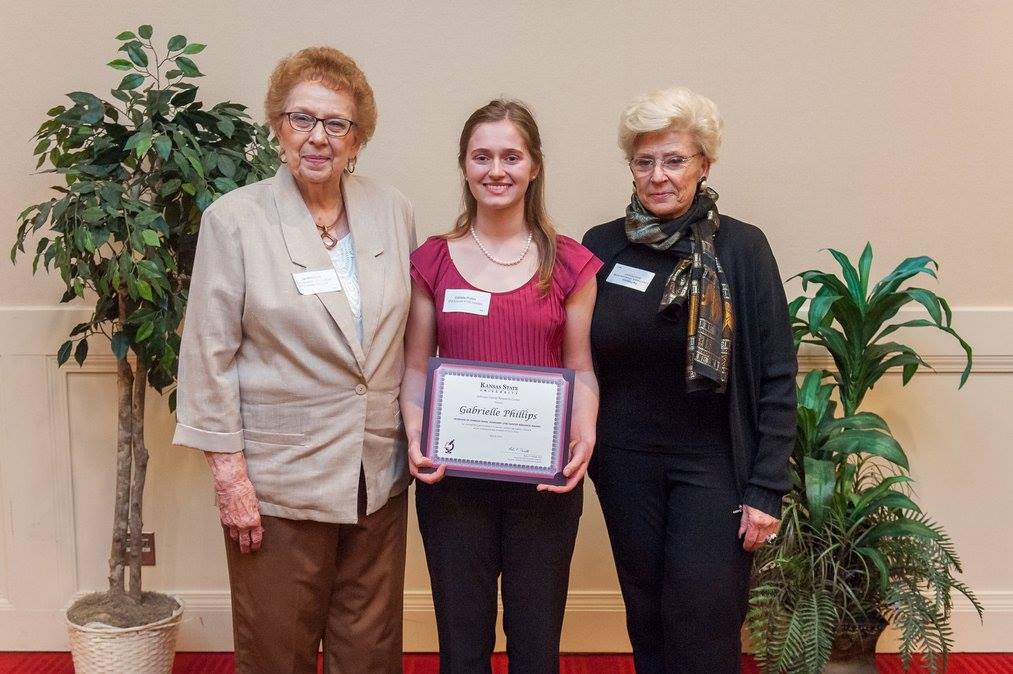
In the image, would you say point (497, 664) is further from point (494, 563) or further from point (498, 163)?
point (498, 163)

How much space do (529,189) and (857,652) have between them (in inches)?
73.9

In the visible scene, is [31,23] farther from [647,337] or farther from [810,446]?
[810,446]

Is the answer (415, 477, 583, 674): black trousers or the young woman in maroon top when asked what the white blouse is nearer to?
the young woman in maroon top

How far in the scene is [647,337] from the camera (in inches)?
73.2

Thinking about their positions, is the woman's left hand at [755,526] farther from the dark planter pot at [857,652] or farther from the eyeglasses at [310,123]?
the eyeglasses at [310,123]

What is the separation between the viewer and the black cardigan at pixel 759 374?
1.84 meters

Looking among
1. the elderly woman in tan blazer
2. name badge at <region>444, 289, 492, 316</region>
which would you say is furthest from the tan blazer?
name badge at <region>444, 289, 492, 316</region>

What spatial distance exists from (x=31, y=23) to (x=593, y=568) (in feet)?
8.96

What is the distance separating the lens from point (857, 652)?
8.58 feet

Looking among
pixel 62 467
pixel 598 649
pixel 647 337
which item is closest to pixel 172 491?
pixel 62 467

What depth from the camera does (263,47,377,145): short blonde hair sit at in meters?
1.71

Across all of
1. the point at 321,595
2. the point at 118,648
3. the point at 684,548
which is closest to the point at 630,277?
the point at 684,548

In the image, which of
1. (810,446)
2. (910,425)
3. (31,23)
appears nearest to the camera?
(810,446)

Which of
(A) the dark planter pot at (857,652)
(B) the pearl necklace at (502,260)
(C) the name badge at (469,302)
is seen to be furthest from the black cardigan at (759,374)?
(A) the dark planter pot at (857,652)
